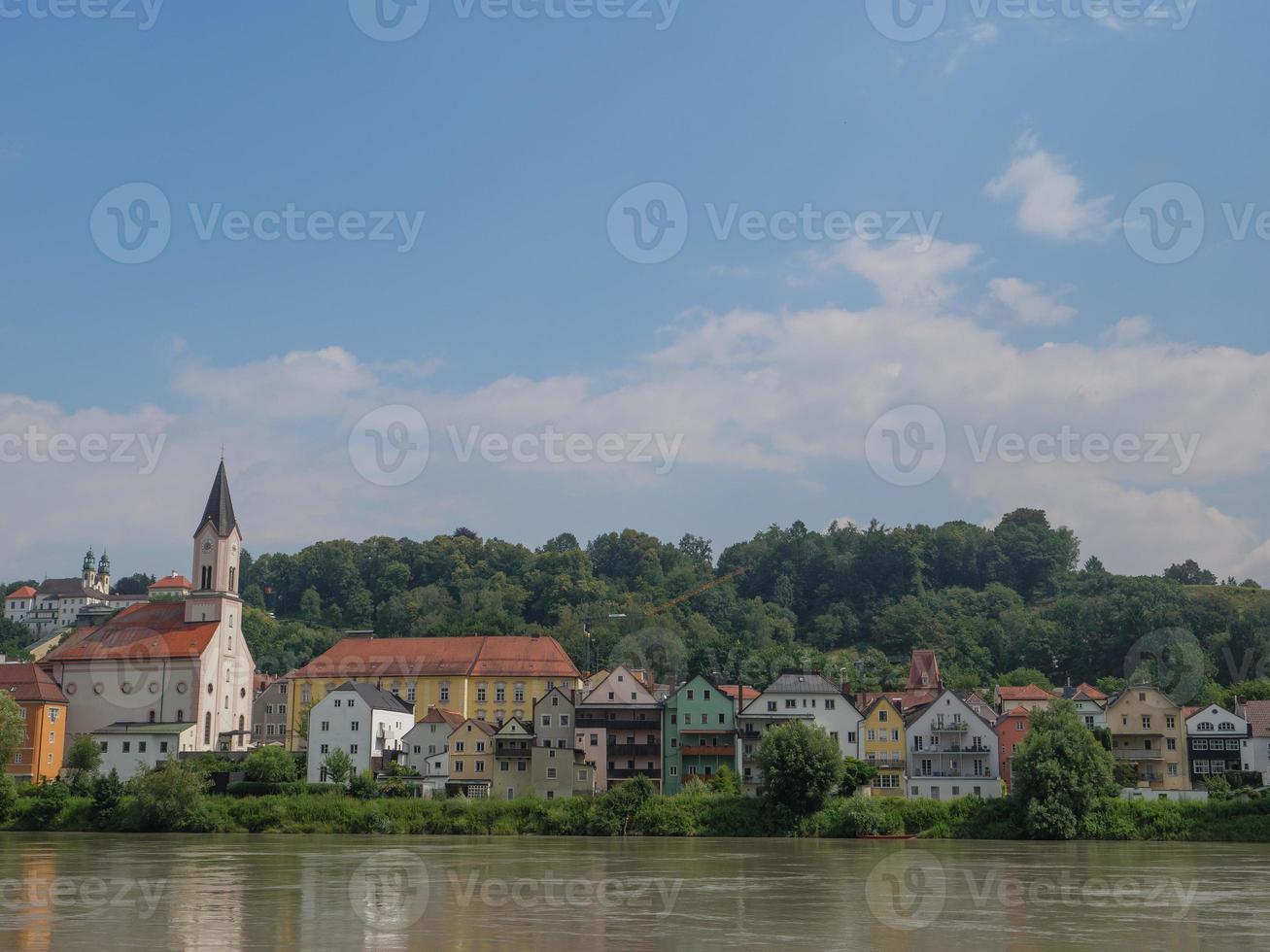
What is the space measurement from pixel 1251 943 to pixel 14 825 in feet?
231

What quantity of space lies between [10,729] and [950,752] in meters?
59.9

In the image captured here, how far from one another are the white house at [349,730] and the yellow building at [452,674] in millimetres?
14626

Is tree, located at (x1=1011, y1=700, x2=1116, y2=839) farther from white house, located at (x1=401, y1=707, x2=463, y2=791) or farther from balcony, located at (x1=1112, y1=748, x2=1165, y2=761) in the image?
white house, located at (x1=401, y1=707, x2=463, y2=791)

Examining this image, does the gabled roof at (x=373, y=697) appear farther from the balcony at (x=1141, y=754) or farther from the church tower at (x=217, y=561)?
the balcony at (x=1141, y=754)

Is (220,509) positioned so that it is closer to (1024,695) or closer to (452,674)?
(452,674)

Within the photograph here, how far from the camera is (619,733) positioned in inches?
3423

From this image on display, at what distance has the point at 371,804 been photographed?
78938 millimetres

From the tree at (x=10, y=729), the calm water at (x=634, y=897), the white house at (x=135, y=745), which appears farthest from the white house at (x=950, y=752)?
the tree at (x=10, y=729)

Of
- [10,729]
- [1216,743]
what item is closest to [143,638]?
[10,729]

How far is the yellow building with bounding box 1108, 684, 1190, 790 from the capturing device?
88312 mm

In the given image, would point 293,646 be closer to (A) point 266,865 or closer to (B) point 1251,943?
(A) point 266,865

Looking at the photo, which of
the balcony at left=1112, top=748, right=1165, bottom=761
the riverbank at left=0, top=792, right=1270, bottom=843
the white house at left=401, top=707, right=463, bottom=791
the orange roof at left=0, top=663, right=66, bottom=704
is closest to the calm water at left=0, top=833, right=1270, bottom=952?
the riverbank at left=0, top=792, right=1270, bottom=843

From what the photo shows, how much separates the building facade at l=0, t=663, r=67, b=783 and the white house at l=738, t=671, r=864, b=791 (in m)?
48.6

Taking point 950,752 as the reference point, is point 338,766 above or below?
below
